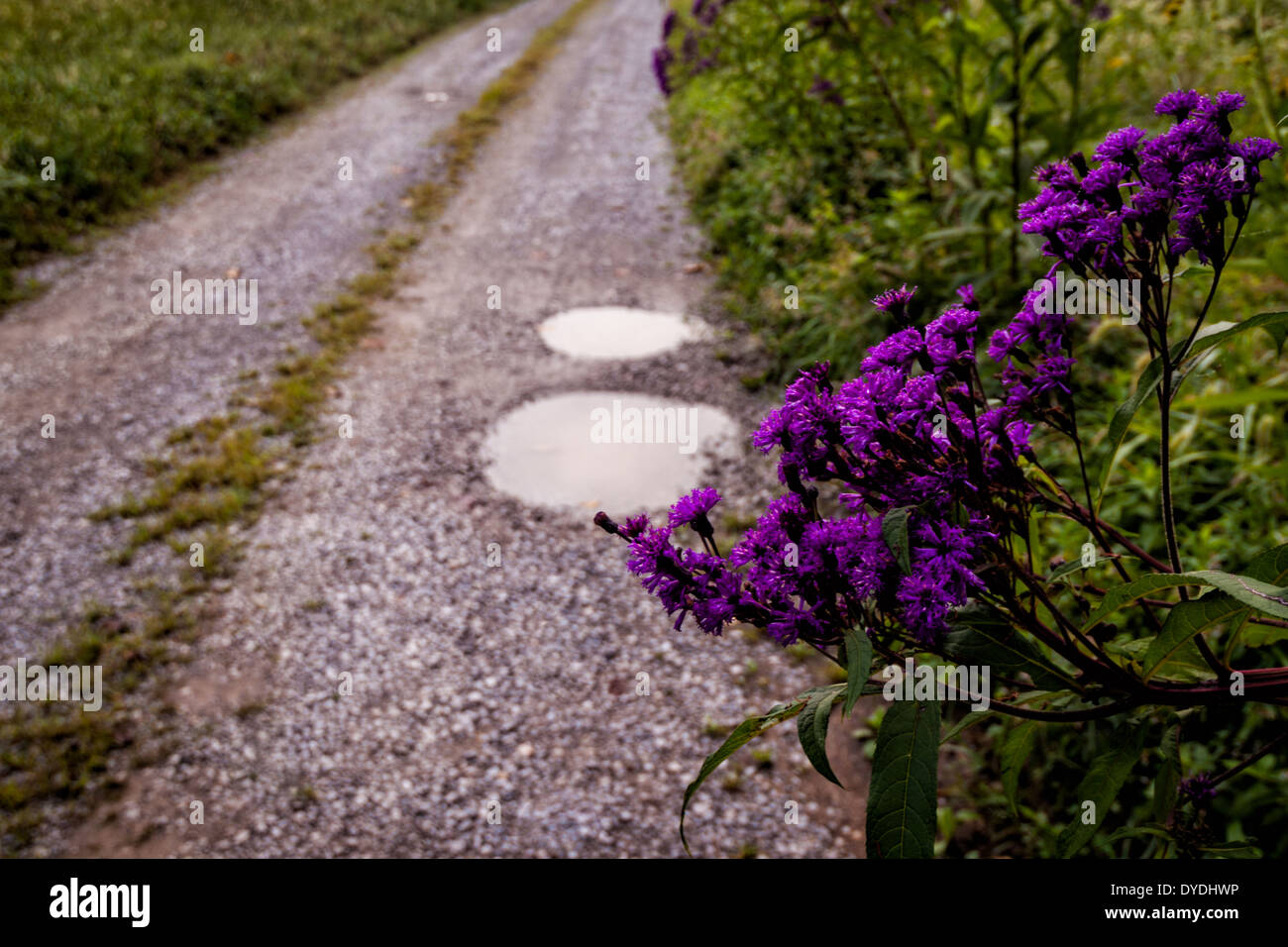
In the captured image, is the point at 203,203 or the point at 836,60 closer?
the point at 836,60

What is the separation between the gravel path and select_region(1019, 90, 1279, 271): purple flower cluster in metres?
2.47

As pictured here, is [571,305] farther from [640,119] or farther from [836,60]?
[640,119]

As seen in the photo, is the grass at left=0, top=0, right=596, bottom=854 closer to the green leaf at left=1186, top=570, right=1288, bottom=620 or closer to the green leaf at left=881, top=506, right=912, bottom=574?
the green leaf at left=881, top=506, right=912, bottom=574

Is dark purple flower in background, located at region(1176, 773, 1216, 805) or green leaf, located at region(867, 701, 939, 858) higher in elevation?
green leaf, located at region(867, 701, 939, 858)

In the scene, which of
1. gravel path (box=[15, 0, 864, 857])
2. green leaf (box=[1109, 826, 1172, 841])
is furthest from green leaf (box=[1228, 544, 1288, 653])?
gravel path (box=[15, 0, 864, 857])

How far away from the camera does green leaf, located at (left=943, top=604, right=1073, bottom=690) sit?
2.85ft

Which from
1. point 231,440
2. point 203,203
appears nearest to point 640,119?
point 203,203

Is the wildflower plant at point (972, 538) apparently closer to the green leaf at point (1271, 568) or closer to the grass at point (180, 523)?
the green leaf at point (1271, 568)

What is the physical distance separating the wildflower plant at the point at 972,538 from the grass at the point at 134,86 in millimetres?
7923

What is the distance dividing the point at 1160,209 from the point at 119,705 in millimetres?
3773

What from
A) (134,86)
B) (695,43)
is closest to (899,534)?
(695,43)

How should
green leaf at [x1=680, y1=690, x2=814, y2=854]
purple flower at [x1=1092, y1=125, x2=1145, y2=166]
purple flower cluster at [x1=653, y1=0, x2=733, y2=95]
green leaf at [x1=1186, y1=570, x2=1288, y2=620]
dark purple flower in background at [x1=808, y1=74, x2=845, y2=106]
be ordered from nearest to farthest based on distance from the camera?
green leaf at [x1=1186, y1=570, x2=1288, y2=620] → green leaf at [x1=680, y1=690, x2=814, y2=854] → purple flower at [x1=1092, y1=125, x2=1145, y2=166] → dark purple flower in background at [x1=808, y1=74, x2=845, y2=106] → purple flower cluster at [x1=653, y1=0, x2=733, y2=95]

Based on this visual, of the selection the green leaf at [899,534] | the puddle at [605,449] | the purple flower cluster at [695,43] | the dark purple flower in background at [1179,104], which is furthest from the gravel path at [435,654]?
the dark purple flower in background at [1179,104]

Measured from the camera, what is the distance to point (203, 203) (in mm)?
8977
